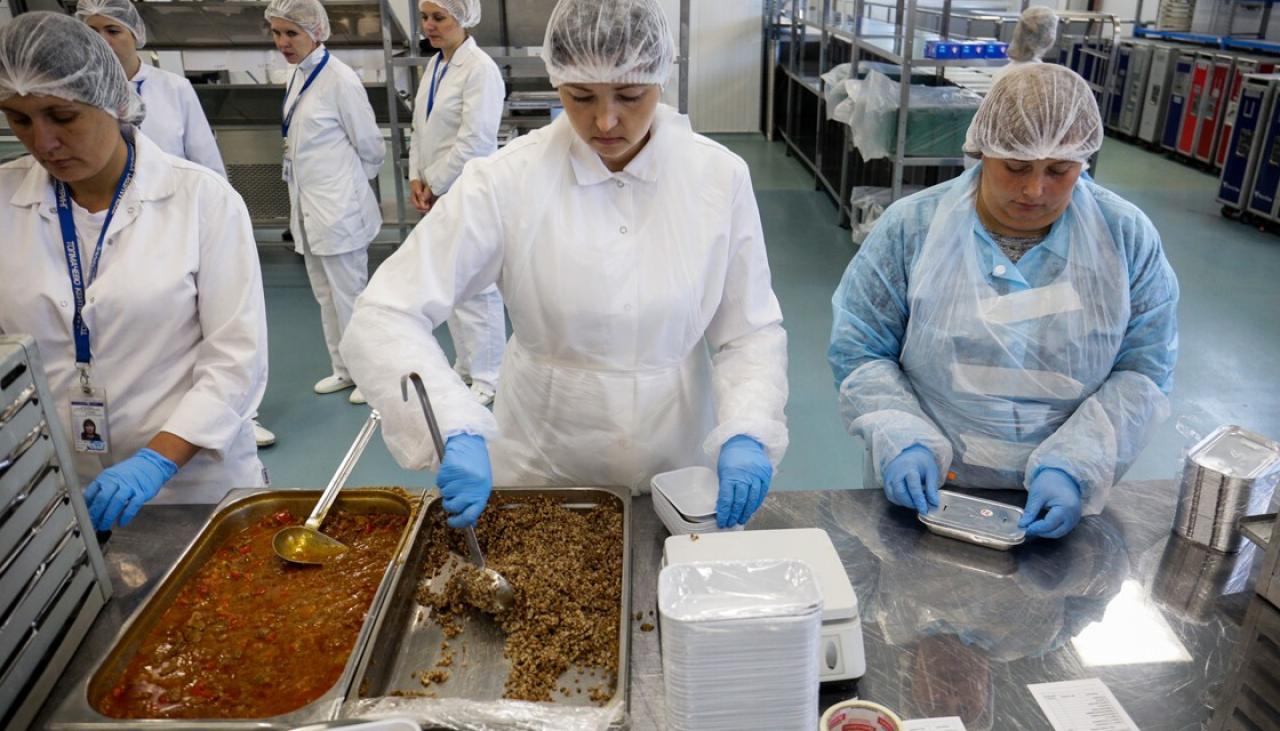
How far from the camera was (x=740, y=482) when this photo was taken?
50.7 inches

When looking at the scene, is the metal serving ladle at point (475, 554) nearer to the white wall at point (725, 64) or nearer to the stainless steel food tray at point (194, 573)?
the stainless steel food tray at point (194, 573)

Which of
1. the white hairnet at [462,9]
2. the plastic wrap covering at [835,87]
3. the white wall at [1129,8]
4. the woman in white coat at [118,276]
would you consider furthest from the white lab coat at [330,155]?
the white wall at [1129,8]

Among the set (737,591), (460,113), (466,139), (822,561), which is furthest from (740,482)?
(460,113)

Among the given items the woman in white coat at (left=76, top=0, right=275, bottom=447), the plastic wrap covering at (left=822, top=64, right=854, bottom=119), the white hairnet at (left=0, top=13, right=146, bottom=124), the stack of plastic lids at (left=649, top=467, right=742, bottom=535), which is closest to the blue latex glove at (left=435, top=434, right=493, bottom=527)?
the stack of plastic lids at (left=649, top=467, right=742, bottom=535)

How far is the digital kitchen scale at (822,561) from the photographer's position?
1.03m

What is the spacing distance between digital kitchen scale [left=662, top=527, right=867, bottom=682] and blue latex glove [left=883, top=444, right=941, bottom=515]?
0.27m

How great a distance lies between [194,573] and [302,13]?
2762 millimetres

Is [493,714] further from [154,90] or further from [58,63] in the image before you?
[154,90]

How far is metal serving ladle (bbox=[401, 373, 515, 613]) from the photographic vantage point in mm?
1158

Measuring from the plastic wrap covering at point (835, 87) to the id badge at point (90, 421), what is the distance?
4621mm

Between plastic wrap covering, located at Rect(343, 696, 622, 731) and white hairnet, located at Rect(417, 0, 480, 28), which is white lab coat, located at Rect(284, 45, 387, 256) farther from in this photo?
plastic wrap covering, located at Rect(343, 696, 622, 731)

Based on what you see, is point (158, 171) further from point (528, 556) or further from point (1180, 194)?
point (1180, 194)

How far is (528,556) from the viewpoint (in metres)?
1.25

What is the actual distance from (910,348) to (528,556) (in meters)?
0.82
